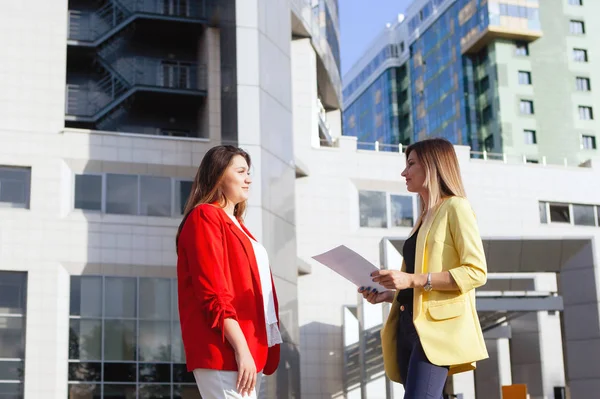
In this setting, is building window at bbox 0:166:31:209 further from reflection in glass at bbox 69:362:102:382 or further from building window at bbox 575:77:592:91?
building window at bbox 575:77:592:91

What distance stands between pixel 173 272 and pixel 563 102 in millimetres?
48368

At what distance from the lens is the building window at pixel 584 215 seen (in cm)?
4459

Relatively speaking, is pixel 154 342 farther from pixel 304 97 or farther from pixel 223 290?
pixel 223 290

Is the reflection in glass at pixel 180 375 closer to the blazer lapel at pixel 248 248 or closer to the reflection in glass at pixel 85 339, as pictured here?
the reflection in glass at pixel 85 339

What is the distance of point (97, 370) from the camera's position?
34125 millimetres

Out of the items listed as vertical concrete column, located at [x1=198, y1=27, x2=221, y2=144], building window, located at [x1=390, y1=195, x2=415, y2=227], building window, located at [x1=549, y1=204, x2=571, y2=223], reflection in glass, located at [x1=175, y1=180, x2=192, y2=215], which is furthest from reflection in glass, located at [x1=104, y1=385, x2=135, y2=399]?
building window, located at [x1=549, y1=204, x2=571, y2=223]

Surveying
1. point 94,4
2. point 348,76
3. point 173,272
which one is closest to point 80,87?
point 94,4

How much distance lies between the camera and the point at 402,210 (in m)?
42.1

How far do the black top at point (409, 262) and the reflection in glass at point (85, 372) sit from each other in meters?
29.7

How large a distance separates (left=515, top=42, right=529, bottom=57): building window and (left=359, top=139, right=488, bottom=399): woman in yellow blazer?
76151mm

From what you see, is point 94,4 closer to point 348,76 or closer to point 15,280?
point 15,280

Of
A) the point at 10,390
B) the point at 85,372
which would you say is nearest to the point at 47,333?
the point at 85,372

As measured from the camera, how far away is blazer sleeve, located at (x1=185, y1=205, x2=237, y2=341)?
4.93 m


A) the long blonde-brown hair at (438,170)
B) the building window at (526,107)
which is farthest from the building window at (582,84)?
the long blonde-brown hair at (438,170)
